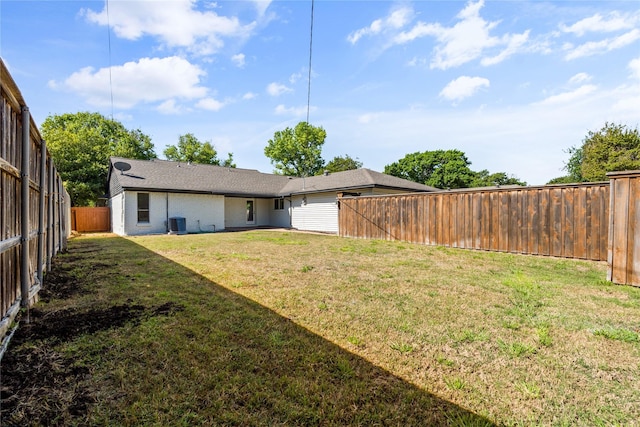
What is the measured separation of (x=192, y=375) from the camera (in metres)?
2.16

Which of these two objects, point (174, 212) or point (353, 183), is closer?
point (353, 183)

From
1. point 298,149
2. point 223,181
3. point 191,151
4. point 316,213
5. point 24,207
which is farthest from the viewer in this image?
point 298,149

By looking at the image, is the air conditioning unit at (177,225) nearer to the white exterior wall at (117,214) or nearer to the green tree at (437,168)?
the white exterior wall at (117,214)

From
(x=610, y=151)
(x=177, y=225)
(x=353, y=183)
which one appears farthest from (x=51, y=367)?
(x=610, y=151)

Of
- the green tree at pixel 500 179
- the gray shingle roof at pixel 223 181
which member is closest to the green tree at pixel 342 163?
the green tree at pixel 500 179

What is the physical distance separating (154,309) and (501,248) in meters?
8.76

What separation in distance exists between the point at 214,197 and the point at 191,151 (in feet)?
83.1

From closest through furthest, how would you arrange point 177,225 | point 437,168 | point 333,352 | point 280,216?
point 333,352 < point 177,225 < point 280,216 < point 437,168

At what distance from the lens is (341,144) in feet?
141

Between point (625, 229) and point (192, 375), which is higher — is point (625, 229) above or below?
above

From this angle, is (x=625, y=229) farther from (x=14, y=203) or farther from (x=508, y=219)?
(x=14, y=203)

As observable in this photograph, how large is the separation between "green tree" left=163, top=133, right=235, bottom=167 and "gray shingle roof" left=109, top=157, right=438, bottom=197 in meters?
19.8

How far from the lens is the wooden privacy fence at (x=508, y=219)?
22.2ft

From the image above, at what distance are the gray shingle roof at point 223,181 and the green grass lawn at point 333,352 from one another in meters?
11.1
